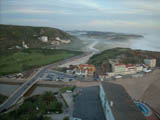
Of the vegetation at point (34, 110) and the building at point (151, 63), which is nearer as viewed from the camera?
the vegetation at point (34, 110)

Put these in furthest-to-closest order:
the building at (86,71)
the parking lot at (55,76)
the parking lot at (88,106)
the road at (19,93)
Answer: the building at (86,71) → the parking lot at (55,76) → the road at (19,93) → the parking lot at (88,106)

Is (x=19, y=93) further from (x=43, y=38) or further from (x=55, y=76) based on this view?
(x=43, y=38)

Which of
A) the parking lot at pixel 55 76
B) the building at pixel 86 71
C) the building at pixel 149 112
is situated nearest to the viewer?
the building at pixel 149 112

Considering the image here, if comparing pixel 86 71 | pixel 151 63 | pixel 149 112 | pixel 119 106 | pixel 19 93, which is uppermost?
pixel 119 106

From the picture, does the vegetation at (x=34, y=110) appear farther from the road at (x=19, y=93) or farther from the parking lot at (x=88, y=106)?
the road at (x=19, y=93)

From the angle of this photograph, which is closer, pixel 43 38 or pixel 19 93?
pixel 19 93

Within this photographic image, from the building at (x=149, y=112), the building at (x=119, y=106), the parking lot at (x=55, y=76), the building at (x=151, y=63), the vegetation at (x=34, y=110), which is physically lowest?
the parking lot at (x=55, y=76)

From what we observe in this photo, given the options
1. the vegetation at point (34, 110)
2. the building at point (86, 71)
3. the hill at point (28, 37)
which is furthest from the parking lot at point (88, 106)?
the hill at point (28, 37)

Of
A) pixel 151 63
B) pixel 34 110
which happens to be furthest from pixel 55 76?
pixel 151 63
